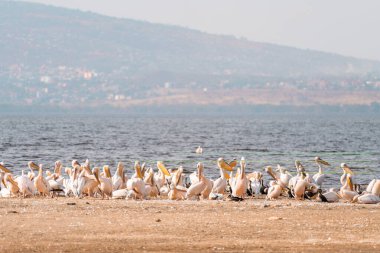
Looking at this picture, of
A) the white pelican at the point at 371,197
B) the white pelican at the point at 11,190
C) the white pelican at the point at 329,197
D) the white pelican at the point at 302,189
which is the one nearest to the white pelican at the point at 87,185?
the white pelican at the point at 11,190

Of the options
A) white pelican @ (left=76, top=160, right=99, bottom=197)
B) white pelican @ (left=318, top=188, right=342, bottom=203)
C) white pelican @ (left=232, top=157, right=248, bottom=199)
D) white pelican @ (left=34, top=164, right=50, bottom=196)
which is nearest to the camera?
white pelican @ (left=318, top=188, right=342, bottom=203)

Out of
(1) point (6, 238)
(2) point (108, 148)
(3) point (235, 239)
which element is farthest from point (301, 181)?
(2) point (108, 148)

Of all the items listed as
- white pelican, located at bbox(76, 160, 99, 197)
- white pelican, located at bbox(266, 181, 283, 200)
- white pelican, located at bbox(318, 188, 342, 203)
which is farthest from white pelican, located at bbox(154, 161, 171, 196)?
white pelican, located at bbox(318, 188, 342, 203)

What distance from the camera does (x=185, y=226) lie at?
16.3 m

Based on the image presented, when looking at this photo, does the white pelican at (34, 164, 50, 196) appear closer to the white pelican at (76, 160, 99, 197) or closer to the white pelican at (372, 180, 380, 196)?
the white pelican at (76, 160, 99, 197)

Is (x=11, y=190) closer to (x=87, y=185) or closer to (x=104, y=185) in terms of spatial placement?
(x=87, y=185)

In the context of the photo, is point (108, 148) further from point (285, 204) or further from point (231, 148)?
point (285, 204)

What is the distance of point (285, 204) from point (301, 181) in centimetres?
199

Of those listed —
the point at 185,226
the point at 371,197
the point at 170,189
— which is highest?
the point at 185,226

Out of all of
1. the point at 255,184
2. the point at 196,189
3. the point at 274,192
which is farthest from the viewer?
the point at 255,184

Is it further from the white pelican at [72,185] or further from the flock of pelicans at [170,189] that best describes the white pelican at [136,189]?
the white pelican at [72,185]

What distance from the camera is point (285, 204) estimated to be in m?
20.9

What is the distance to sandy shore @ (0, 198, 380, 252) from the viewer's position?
1427 centimetres

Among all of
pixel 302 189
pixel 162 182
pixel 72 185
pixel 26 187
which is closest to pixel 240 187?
pixel 302 189
